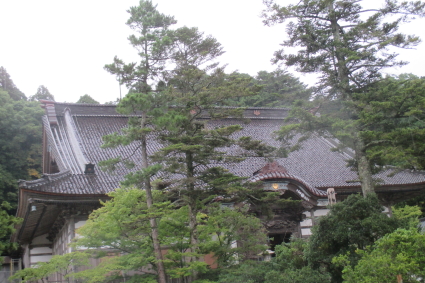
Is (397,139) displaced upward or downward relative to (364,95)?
downward

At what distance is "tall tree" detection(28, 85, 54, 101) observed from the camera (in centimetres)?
4188

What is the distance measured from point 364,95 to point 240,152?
334 centimetres

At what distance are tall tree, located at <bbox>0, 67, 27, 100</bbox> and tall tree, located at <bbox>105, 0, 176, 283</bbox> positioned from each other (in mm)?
32594

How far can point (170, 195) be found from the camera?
10.1 meters

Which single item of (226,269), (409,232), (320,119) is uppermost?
(320,119)

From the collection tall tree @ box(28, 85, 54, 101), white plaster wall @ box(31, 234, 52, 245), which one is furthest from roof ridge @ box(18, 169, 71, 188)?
tall tree @ box(28, 85, 54, 101)

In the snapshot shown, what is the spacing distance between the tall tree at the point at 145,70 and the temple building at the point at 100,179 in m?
2.35

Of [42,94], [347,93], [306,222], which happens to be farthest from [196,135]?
[42,94]

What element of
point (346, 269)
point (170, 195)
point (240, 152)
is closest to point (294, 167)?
point (240, 152)

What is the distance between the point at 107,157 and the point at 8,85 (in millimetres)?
28270

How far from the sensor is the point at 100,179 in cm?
1352

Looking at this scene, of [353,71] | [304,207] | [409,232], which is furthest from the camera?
[304,207]

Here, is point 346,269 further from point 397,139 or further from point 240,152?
point 240,152

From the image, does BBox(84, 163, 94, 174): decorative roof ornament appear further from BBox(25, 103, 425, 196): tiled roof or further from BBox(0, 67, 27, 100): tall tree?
BBox(0, 67, 27, 100): tall tree
